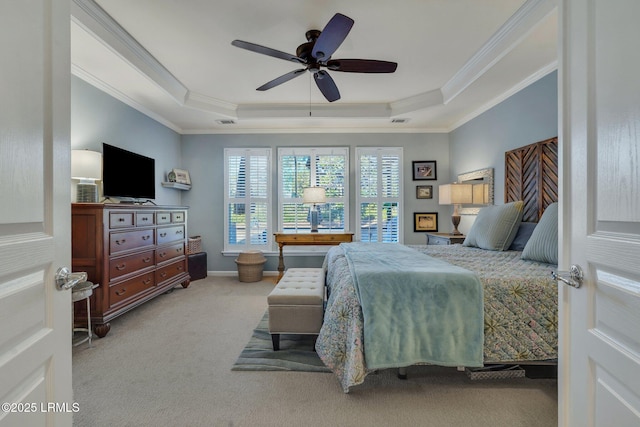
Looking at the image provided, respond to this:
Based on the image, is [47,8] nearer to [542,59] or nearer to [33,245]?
[33,245]

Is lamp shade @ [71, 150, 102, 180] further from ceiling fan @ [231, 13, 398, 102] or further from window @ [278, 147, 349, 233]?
window @ [278, 147, 349, 233]

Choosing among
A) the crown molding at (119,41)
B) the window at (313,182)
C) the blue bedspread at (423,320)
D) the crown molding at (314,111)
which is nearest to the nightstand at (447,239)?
the window at (313,182)

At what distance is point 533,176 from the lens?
3.06m

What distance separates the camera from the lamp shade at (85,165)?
272cm

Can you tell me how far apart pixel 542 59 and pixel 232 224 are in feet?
15.0

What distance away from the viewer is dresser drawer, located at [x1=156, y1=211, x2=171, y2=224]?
3.43 meters

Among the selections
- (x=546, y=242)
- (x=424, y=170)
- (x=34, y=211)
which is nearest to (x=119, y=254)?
(x=34, y=211)

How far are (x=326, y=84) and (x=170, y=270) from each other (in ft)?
9.63

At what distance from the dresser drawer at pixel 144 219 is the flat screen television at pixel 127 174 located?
43 centimetres

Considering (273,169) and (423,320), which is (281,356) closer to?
(423,320)

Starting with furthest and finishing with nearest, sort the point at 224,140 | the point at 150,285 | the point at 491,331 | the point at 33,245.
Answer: the point at 224,140
the point at 150,285
the point at 491,331
the point at 33,245

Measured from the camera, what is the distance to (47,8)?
30.4 inches

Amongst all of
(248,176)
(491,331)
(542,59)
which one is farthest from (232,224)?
(542,59)

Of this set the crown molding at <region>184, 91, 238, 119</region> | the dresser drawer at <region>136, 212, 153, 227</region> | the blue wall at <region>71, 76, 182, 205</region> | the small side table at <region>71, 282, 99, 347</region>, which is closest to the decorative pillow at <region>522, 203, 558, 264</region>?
the small side table at <region>71, 282, 99, 347</region>
